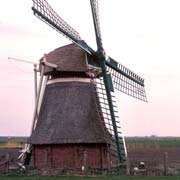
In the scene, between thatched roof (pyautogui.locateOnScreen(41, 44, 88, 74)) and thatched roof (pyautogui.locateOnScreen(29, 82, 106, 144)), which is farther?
thatched roof (pyautogui.locateOnScreen(41, 44, 88, 74))

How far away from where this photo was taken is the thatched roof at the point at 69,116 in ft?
82.3

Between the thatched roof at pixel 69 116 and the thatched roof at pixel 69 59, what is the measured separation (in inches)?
32.2

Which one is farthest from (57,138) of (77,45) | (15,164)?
(77,45)

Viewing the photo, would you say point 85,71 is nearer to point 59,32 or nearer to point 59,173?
point 59,32

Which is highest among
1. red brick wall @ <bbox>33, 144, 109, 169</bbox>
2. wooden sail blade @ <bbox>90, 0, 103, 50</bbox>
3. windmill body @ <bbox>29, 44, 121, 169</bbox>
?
wooden sail blade @ <bbox>90, 0, 103, 50</bbox>

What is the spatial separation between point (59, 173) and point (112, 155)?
3.44m

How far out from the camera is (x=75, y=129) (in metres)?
25.2

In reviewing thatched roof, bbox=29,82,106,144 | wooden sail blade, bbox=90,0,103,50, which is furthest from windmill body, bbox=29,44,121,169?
wooden sail blade, bbox=90,0,103,50

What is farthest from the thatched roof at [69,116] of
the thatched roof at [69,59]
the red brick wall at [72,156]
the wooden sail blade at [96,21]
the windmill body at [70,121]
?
the wooden sail blade at [96,21]

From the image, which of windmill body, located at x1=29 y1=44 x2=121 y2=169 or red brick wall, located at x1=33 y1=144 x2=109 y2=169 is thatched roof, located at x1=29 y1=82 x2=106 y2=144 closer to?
windmill body, located at x1=29 y1=44 x2=121 y2=169

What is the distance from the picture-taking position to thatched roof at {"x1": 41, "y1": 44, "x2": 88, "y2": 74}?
84.1 feet

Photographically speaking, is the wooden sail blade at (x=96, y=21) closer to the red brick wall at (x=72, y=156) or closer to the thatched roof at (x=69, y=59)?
the thatched roof at (x=69, y=59)

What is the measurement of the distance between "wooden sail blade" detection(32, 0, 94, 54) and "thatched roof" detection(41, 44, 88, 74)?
Answer: 0.54 meters

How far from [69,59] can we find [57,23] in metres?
1.80
